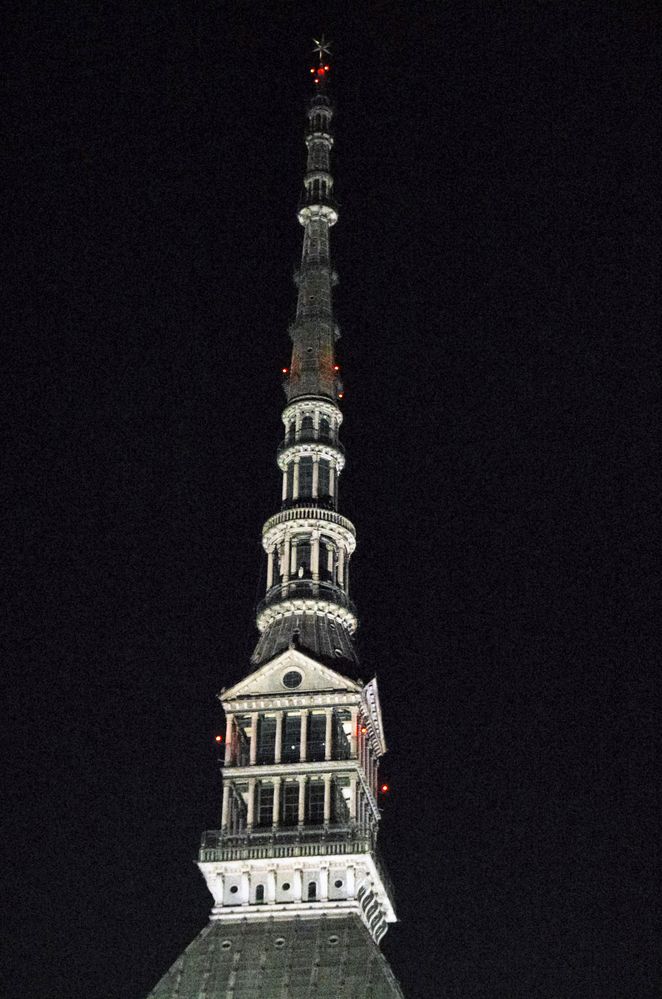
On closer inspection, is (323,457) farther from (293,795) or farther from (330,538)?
(293,795)

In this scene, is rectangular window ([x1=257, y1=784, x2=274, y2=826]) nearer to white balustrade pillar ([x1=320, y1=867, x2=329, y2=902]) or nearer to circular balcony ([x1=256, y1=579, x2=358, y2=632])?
white balustrade pillar ([x1=320, y1=867, x2=329, y2=902])

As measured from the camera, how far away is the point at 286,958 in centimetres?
10650

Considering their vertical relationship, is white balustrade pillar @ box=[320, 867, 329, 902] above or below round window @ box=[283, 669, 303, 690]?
below

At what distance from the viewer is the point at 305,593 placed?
125m

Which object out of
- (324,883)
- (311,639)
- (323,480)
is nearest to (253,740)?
(311,639)

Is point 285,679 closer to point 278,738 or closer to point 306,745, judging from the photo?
point 278,738

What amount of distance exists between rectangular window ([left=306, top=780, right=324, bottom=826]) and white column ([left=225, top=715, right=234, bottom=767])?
250 inches

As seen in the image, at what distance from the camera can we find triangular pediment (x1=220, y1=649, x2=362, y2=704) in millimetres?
118688

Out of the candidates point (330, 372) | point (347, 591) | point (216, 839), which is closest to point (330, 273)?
point (330, 372)

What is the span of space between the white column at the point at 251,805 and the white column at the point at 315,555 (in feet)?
59.4

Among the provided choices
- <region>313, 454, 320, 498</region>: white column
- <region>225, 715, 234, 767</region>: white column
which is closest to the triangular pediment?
<region>225, 715, 234, 767</region>: white column

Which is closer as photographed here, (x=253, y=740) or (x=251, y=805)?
(x=251, y=805)

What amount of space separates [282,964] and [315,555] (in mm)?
33925

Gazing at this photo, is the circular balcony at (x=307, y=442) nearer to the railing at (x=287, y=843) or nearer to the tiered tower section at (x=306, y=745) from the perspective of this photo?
the tiered tower section at (x=306, y=745)
